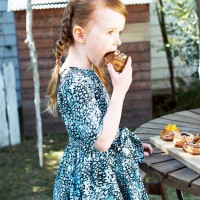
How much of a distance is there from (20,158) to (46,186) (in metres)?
0.86

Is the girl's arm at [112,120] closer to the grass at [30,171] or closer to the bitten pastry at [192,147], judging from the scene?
the bitten pastry at [192,147]

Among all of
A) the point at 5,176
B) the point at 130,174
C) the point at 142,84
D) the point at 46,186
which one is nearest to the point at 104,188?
the point at 130,174

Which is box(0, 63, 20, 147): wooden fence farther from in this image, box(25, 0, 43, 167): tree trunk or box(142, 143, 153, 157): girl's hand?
box(142, 143, 153, 157): girl's hand

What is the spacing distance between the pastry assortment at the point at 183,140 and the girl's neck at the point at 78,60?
0.58 meters

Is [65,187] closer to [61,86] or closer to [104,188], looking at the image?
[104,188]

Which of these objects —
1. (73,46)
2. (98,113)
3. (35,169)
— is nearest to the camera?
(98,113)

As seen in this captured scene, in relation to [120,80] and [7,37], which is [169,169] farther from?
[7,37]

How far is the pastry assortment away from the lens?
2.26m

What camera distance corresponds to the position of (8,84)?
578cm

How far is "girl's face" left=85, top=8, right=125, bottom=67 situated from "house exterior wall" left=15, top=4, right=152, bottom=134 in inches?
156

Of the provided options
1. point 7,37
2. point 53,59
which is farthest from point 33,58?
point 7,37

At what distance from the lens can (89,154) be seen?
2.08 metres

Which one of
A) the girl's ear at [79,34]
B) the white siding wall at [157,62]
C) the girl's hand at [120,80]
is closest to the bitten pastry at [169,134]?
the girl's hand at [120,80]

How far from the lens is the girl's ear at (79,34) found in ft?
6.66
